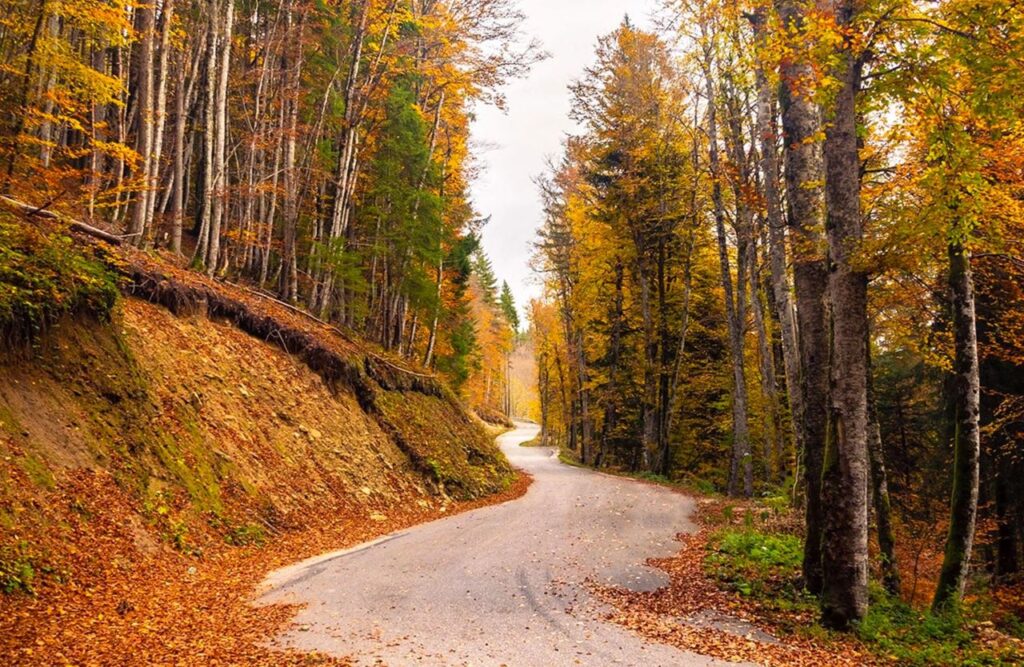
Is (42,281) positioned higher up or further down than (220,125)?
further down

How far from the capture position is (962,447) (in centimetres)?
808

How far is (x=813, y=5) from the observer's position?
652 cm

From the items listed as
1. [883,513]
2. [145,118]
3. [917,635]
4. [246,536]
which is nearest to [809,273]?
[883,513]

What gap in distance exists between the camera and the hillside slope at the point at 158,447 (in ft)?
20.8

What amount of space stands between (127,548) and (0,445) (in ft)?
6.33

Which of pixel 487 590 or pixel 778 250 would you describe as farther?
pixel 778 250

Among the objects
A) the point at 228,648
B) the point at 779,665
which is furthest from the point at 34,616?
the point at 779,665

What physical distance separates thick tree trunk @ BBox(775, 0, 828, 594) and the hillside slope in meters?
7.66

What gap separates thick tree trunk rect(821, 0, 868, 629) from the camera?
21.6 feet

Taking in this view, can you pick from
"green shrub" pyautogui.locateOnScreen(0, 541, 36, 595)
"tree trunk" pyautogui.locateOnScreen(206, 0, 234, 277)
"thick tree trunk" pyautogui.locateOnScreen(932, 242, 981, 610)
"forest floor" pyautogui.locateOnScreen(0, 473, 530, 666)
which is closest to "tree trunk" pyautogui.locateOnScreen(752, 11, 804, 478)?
"thick tree trunk" pyautogui.locateOnScreen(932, 242, 981, 610)

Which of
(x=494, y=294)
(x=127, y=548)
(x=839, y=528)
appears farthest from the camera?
(x=494, y=294)

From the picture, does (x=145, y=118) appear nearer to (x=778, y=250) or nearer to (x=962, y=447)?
(x=778, y=250)

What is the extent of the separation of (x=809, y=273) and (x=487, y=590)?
20.6 feet

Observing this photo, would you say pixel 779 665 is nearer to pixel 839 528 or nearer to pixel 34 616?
pixel 839 528
